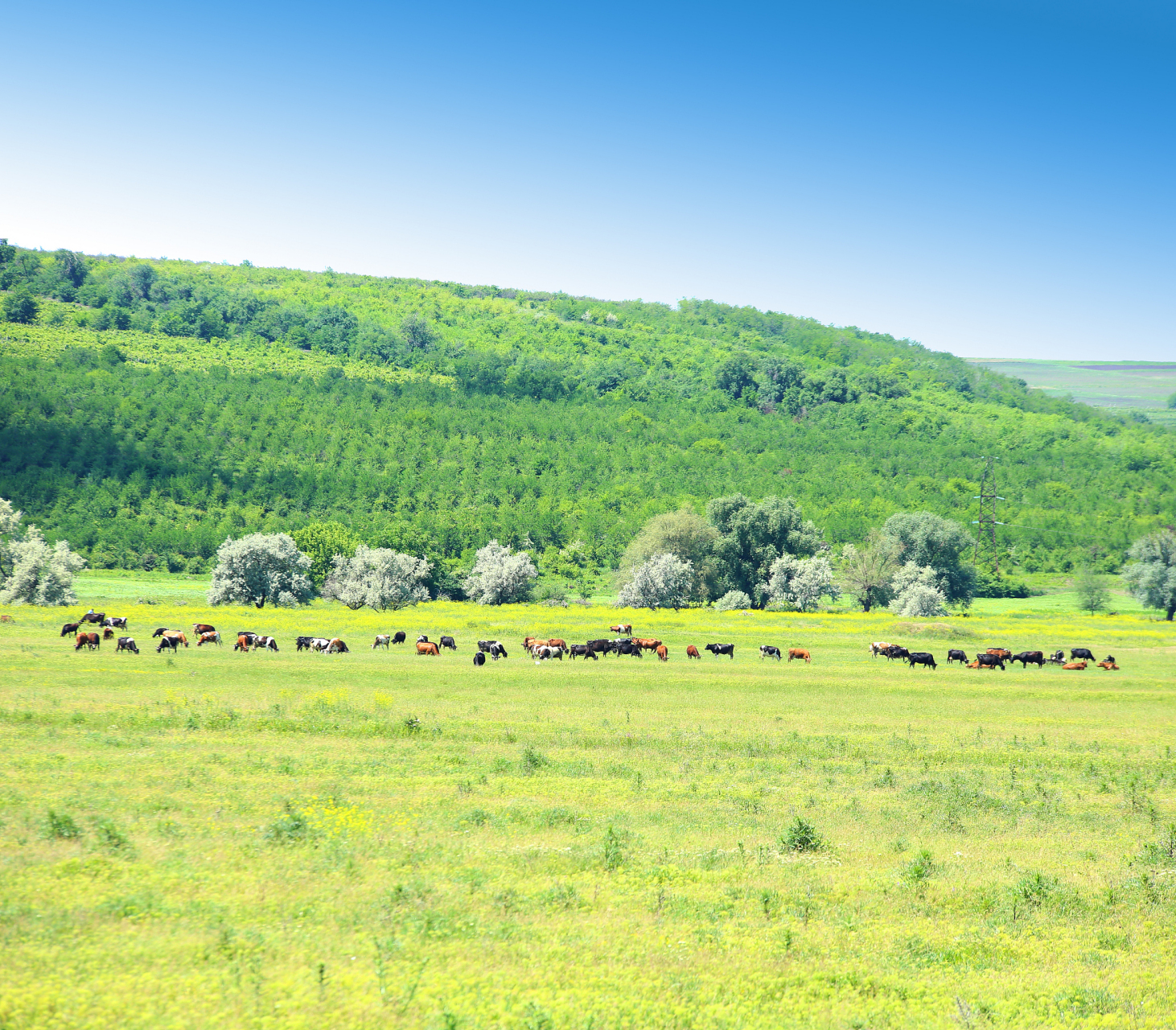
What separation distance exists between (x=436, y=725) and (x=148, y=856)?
14852mm

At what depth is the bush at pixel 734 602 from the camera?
102m

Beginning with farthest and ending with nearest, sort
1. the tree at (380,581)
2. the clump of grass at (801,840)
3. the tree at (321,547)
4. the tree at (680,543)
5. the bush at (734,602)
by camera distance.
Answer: the tree at (321,547), the tree at (680,543), the bush at (734,602), the tree at (380,581), the clump of grass at (801,840)

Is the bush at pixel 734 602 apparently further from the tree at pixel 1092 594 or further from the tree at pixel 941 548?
the tree at pixel 1092 594

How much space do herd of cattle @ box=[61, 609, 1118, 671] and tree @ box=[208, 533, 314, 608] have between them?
31.7 metres

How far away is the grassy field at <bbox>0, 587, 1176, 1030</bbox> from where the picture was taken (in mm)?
12227

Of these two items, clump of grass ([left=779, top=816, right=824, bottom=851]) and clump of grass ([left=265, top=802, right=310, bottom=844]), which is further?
clump of grass ([left=779, top=816, right=824, bottom=851])

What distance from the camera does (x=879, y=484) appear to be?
185375 mm

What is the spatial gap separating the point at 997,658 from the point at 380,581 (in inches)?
2613

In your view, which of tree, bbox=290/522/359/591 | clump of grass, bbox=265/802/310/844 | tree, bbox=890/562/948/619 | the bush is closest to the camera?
clump of grass, bbox=265/802/310/844

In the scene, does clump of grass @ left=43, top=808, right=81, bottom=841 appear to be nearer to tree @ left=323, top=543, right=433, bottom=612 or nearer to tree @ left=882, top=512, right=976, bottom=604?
tree @ left=323, top=543, right=433, bottom=612

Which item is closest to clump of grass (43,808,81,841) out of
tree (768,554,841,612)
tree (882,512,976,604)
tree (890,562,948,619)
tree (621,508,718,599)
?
tree (890,562,948,619)

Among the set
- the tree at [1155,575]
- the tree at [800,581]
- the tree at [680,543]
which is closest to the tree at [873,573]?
the tree at [800,581]

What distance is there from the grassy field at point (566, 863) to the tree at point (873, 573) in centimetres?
7247

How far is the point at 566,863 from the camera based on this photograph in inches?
683
